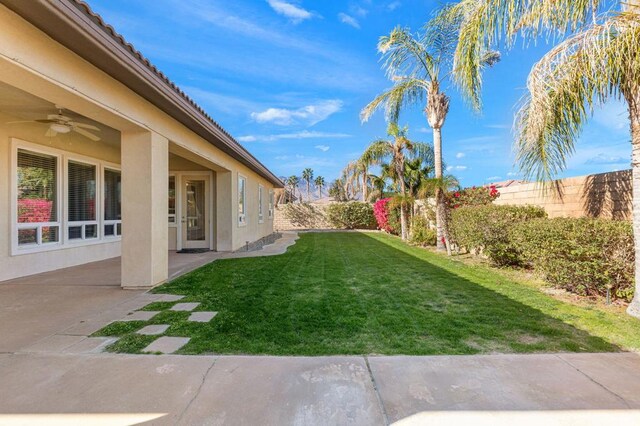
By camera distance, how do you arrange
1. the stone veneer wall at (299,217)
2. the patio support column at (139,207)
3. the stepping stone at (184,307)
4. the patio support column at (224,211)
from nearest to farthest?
the stepping stone at (184,307), the patio support column at (139,207), the patio support column at (224,211), the stone veneer wall at (299,217)

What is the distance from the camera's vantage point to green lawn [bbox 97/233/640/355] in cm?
346

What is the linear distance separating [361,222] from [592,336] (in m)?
21.6

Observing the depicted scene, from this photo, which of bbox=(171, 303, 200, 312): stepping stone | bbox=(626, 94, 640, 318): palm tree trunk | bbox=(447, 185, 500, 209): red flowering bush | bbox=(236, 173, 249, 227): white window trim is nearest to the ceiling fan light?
bbox=(171, 303, 200, 312): stepping stone

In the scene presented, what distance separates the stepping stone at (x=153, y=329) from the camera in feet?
12.5

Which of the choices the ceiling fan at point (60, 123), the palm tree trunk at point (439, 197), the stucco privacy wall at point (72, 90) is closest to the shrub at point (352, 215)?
the palm tree trunk at point (439, 197)

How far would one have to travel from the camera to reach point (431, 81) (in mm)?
11109

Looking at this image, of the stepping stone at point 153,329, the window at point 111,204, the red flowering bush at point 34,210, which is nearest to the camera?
the stepping stone at point 153,329

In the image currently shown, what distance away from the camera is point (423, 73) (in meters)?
11.1

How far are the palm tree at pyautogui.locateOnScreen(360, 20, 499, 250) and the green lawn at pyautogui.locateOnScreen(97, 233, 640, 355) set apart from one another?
571 centimetres

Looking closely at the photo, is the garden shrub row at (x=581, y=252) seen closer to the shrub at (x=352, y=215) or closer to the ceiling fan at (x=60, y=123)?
the ceiling fan at (x=60, y=123)

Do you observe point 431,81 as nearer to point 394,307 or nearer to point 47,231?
point 394,307

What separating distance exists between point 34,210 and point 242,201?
20.6 feet

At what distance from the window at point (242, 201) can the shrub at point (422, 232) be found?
23.0 feet

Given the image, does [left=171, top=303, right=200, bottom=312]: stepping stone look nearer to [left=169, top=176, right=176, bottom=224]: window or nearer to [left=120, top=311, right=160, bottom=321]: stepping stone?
[left=120, top=311, right=160, bottom=321]: stepping stone
